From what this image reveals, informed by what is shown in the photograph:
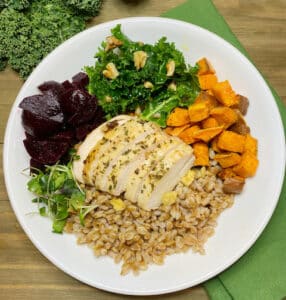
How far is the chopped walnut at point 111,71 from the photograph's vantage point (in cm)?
326

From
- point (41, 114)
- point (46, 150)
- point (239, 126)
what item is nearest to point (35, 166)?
point (46, 150)

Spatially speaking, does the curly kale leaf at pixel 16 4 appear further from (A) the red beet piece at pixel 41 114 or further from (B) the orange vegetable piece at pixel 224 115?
(B) the orange vegetable piece at pixel 224 115

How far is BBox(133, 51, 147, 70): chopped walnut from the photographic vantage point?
325 cm

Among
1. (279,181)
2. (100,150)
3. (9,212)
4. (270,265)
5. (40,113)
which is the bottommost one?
(270,265)

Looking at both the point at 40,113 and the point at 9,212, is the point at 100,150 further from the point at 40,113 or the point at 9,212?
the point at 9,212

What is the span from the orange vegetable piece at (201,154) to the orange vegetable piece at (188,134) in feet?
0.17

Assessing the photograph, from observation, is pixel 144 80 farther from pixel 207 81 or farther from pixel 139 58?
pixel 207 81

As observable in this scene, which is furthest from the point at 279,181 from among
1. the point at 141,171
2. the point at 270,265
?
the point at 141,171

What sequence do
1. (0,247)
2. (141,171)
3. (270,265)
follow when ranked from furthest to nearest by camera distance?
(0,247)
(270,265)
(141,171)

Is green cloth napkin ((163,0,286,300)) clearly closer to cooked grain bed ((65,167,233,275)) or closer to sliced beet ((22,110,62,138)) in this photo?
cooked grain bed ((65,167,233,275))

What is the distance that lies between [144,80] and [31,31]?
96 cm

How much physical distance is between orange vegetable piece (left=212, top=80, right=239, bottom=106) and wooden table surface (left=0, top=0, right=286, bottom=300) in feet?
1.82

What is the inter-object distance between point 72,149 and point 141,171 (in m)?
0.51

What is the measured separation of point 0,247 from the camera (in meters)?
3.62
